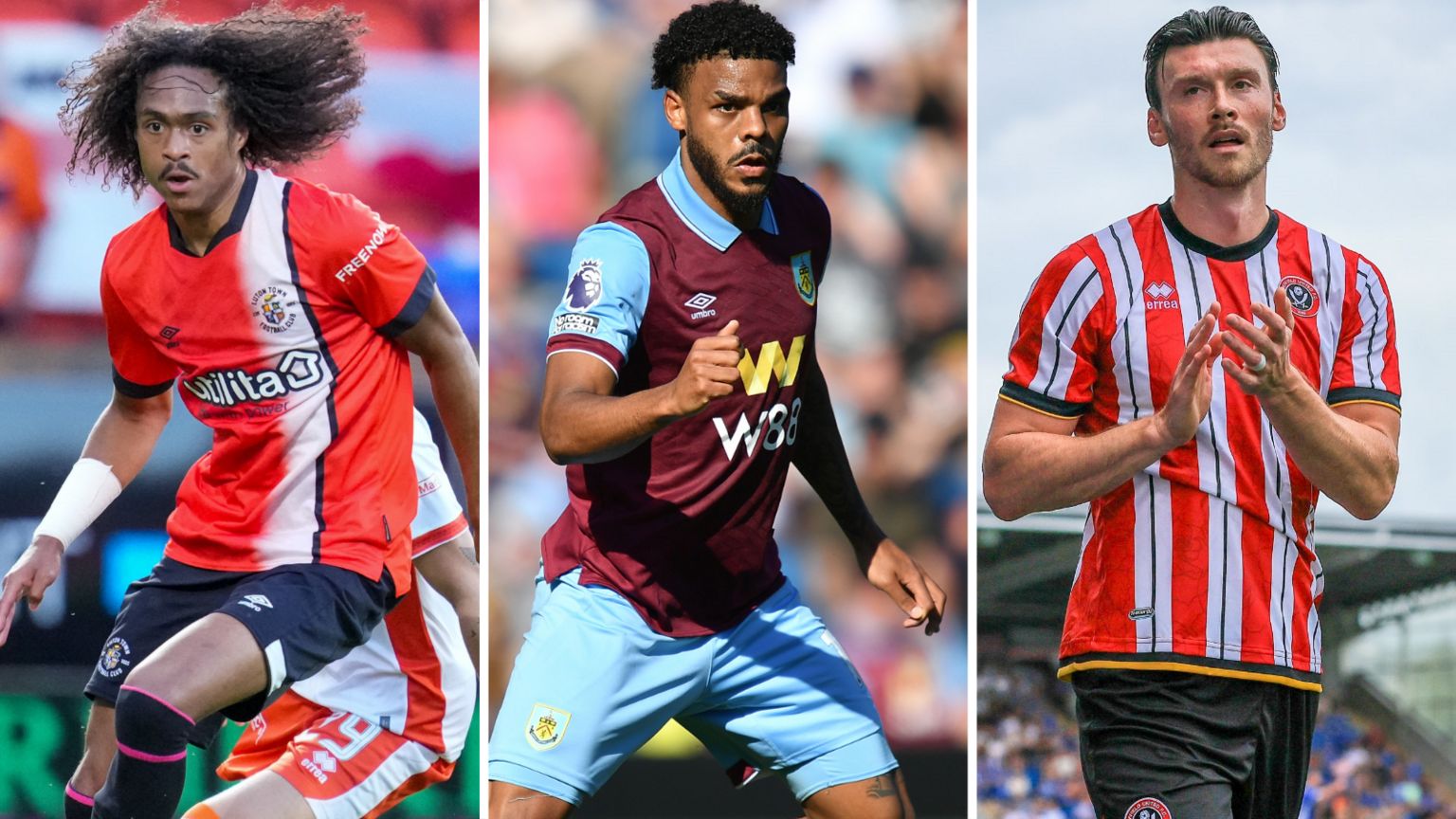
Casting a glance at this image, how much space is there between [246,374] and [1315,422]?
2507 mm

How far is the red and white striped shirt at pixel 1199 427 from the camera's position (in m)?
3.05

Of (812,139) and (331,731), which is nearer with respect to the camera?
(331,731)

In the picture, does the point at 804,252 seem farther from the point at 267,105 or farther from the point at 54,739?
the point at 54,739

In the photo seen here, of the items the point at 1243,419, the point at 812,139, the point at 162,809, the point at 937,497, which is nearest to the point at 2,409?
the point at 162,809

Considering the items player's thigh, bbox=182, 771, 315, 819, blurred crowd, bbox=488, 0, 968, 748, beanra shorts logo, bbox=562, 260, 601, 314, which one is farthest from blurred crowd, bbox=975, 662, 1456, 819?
beanra shorts logo, bbox=562, 260, 601, 314

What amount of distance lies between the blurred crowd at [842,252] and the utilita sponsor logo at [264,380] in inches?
69.1

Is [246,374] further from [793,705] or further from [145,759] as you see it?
[793,705]

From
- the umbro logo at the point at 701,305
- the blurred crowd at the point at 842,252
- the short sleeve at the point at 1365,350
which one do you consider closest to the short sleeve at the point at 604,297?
the umbro logo at the point at 701,305

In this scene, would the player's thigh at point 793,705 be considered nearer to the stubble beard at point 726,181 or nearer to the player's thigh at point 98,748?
the stubble beard at point 726,181

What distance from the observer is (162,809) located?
140 inches

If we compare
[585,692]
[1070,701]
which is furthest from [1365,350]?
[1070,701]

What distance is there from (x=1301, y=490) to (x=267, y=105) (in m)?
2.84

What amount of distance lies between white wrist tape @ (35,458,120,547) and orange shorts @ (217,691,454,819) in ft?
2.55

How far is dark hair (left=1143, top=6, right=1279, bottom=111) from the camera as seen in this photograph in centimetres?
327
